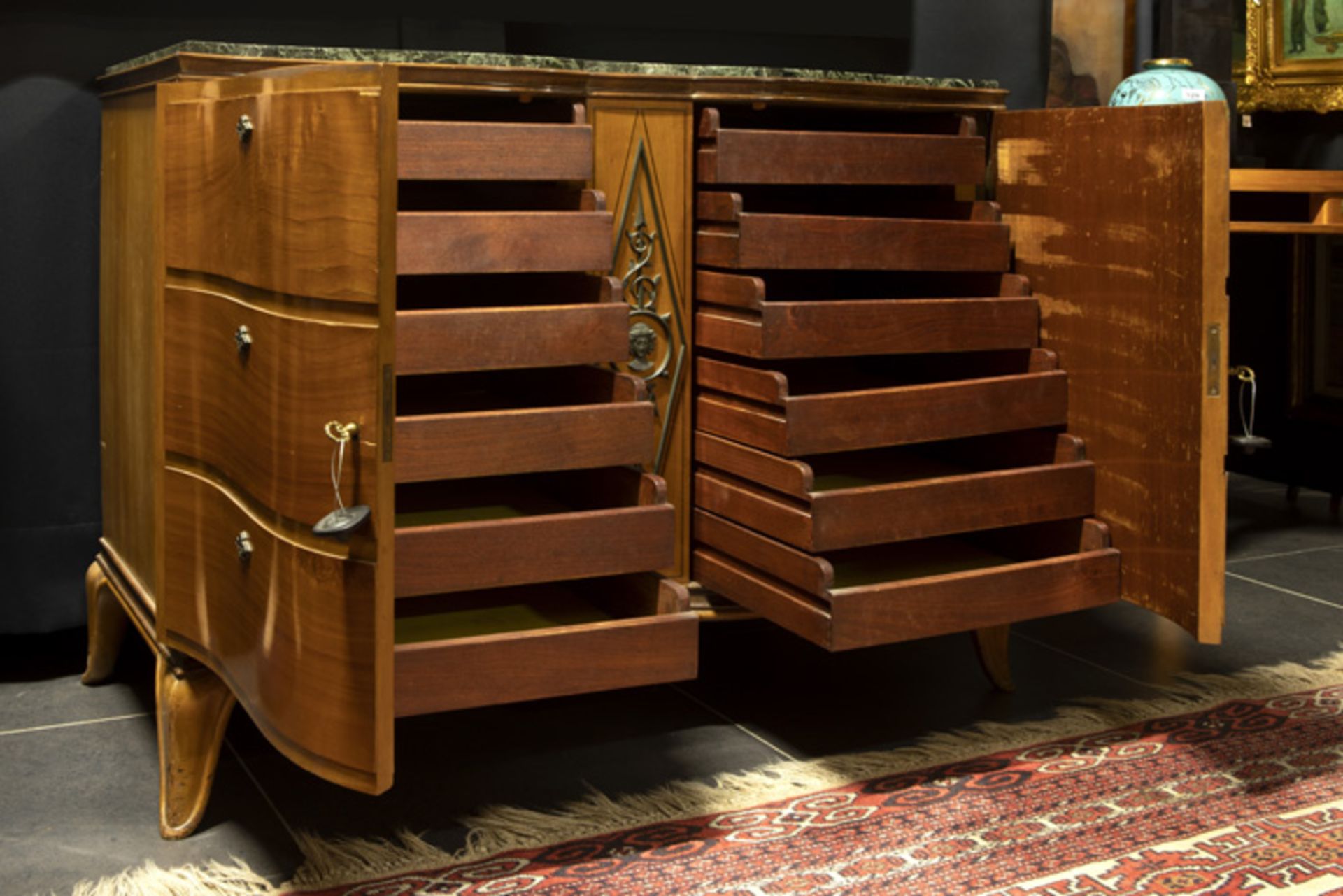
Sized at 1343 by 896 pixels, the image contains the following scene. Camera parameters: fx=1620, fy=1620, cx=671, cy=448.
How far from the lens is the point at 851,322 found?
2.15 metres

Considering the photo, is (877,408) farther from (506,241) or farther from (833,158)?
(506,241)

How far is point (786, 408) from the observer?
6.76 feet

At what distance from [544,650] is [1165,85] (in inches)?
76.1

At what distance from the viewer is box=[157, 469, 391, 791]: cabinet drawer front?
1596 millimetres

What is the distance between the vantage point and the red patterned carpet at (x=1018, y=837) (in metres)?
1.81

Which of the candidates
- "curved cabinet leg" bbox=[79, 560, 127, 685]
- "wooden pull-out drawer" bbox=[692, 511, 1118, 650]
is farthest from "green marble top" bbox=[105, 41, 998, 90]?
"curved cabinet leg" bbox=[79, 560, 127, 685]

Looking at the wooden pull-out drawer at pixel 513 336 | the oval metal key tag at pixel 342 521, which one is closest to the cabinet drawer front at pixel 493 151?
the wooden pull-out drawer at pixel 513 336

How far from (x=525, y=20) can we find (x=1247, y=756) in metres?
1.57

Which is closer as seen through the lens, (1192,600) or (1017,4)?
(1192,600)

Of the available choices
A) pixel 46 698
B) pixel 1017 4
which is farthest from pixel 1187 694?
pixel 46 698

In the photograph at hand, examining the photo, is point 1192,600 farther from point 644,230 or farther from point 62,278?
point 62,278

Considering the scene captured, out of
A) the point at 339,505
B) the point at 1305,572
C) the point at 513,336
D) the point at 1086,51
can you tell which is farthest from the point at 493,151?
the point at 1305,572

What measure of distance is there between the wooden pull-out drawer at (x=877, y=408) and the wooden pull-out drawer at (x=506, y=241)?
28 cm

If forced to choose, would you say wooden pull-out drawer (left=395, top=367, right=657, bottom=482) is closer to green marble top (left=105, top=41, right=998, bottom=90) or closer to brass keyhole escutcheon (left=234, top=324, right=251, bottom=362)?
brass keyhole escutcheon (left=234, top=324, right=251, bottom=362)
